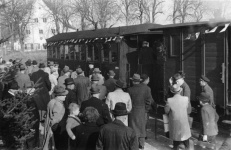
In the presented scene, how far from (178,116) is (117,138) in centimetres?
258

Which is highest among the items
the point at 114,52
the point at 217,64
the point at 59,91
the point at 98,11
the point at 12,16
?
the point at 98,11

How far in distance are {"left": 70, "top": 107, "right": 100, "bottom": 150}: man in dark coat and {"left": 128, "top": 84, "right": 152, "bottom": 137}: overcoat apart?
258 cm

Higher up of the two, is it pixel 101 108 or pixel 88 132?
pixel 101 108

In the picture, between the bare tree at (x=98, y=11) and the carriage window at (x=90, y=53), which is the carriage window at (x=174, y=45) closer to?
the carriage window at (x=90, y=53)

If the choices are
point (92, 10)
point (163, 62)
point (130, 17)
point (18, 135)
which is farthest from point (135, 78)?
point (92, 10)

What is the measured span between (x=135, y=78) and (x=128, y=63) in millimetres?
6439

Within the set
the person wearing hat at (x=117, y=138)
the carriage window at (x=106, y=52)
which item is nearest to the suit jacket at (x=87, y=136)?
the person wearing hat at (x=117, y=138)

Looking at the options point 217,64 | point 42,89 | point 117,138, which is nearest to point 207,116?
point 217,64

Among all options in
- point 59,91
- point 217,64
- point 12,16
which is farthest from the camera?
point 217,64

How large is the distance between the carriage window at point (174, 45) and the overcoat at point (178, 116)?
4118 millimetres

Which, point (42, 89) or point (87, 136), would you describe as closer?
point (87, 136)

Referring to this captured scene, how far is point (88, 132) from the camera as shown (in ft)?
15.9

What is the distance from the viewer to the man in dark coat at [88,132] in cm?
484

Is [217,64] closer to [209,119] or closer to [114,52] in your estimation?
[209,119]
